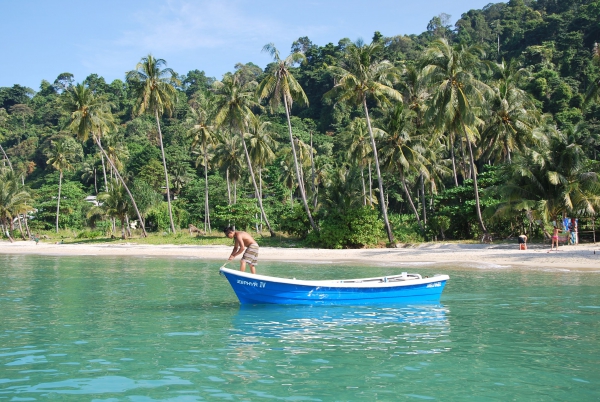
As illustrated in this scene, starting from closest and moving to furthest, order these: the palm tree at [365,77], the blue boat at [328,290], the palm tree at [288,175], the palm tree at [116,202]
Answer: the blue boat at [328,290]
the palm tree at [365,77]
the palm tree at [116,202]
the palm tree at [288,175]

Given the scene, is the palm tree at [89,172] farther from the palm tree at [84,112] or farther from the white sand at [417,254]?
the white sand at [417,254]

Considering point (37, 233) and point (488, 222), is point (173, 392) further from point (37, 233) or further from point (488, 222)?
point (37, 233)

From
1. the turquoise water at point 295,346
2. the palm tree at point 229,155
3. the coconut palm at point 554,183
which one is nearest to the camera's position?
the turquoise water at point 295,346

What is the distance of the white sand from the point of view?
27266 millimetres

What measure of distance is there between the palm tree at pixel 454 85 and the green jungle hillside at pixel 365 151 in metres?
0.11

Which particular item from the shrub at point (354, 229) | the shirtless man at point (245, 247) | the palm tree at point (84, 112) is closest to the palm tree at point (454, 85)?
the shrub at point (354, 229)

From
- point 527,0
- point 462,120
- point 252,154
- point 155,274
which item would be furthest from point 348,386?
point 527,0

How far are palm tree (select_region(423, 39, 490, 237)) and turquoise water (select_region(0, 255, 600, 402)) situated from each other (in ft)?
51.5

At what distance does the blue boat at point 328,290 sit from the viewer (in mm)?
15430

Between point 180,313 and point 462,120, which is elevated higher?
point 462,120

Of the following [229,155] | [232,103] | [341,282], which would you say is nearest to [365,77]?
[232,103]

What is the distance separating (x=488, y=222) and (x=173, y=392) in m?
30.8

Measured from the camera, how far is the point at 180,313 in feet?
51.0

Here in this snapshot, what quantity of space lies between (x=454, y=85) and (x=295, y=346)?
26603 millimetres
